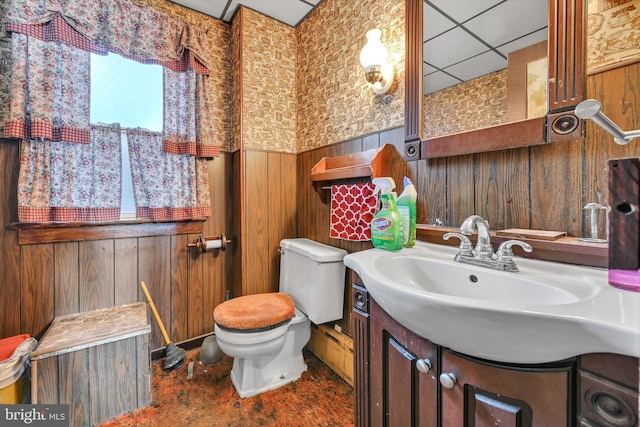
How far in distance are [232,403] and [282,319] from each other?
52 centimetres

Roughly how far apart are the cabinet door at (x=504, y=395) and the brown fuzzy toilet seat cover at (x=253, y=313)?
97 centimetres

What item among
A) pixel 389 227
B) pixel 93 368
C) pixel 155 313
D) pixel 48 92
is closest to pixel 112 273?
pixel 155 313

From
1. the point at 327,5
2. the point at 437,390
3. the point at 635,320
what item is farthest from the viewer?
the point at 327,5

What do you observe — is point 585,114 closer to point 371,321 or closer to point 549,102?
point 549,102

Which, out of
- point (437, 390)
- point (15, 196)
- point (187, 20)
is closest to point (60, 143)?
point (15, 196)

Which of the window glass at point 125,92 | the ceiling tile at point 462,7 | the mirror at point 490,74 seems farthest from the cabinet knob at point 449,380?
the window glass at point 125,92

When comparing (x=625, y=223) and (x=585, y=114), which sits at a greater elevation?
(x=585, y=114)

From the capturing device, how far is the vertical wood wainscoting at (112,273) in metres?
1.49

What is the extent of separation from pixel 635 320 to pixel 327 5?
6.95ft

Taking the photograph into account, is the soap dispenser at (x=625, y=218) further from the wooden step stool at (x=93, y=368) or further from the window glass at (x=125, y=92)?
the window glass at (x=125, y=92)

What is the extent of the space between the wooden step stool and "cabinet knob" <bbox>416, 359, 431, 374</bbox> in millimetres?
1444

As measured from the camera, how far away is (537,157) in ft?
2.91

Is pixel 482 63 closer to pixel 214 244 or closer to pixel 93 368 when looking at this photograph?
pixel 214 244

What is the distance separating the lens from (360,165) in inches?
58.6
